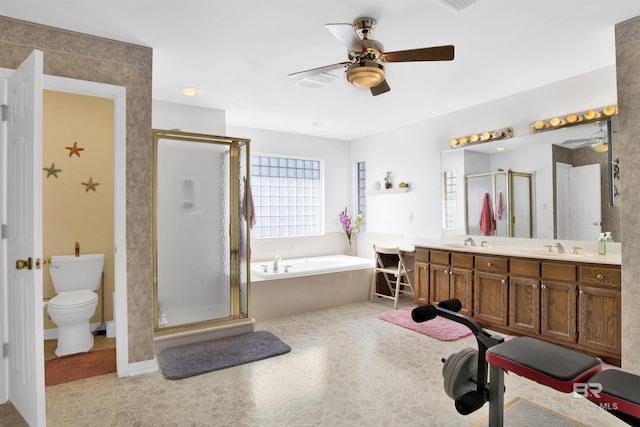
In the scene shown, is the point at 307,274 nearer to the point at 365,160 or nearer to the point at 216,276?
the point at 216,276

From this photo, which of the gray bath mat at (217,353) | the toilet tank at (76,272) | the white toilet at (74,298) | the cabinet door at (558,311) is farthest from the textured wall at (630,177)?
the toilet tank at (76,272)

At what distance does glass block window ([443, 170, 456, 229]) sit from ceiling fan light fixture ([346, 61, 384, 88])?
8.22ft

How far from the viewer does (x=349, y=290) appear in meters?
4.79

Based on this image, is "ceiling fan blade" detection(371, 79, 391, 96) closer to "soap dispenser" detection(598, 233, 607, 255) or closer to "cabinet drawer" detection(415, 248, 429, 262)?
"cabinet drawer" detection(415, 248, 429, 262)

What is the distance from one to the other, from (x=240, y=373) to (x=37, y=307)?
1454 millimetres

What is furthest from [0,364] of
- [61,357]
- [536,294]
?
[536,294]

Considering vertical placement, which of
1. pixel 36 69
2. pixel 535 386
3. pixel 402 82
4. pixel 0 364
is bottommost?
pixel 535 386

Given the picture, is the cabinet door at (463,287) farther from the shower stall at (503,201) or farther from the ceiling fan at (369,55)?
the ceiling fan at (369,55)

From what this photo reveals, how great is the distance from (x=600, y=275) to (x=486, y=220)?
4.75 feet

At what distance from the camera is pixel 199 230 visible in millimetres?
3520

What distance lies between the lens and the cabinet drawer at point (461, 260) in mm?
3820

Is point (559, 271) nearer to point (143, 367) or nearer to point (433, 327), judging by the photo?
point (433, 327)

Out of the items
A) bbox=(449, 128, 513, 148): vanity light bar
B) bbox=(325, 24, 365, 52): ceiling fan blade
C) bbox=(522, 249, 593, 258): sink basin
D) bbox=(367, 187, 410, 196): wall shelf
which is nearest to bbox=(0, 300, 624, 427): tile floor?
bbox=(522, 249, 593, 258): sink basin

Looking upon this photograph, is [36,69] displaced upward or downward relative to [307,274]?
upward
